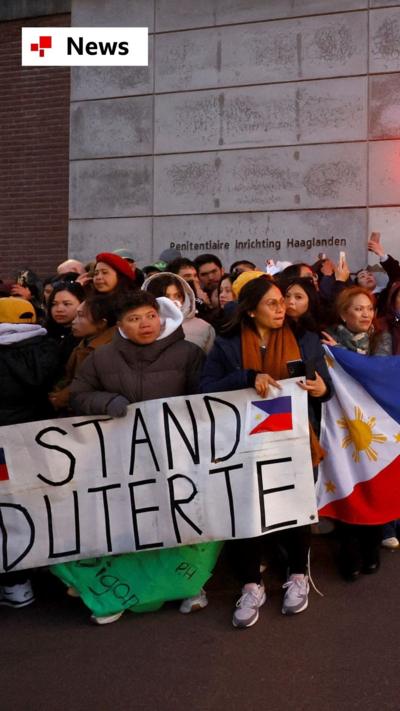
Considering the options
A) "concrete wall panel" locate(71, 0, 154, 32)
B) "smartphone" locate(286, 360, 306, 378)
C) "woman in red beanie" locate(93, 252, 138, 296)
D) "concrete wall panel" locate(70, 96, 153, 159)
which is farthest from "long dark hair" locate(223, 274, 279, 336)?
"concrete wall panel" locate(71, 0, 154, 32)

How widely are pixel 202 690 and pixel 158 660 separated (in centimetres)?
37

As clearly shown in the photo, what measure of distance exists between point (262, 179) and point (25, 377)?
232 inches

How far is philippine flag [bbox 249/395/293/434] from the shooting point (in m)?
4.27

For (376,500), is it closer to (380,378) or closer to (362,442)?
(362,442)

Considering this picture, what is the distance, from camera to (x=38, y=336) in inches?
187

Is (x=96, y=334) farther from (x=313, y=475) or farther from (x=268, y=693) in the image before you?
(x=268, y=693)

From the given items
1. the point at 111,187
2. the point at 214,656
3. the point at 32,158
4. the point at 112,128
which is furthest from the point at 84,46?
the point at 214,656

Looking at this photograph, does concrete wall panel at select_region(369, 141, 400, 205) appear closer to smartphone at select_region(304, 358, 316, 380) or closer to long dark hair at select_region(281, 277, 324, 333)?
long dark hair at select_region(281, 277, 324, 333)

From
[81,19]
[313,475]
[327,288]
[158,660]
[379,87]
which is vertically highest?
[81,19]

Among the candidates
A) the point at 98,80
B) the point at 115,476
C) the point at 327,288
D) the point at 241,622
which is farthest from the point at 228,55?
the point at 241,622

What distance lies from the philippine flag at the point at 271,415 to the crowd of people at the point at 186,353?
0.34 feet

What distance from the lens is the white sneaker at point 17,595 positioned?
451 centimetres

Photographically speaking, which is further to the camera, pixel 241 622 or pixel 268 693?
pixel 241 622

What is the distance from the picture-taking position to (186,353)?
4.41 metres
